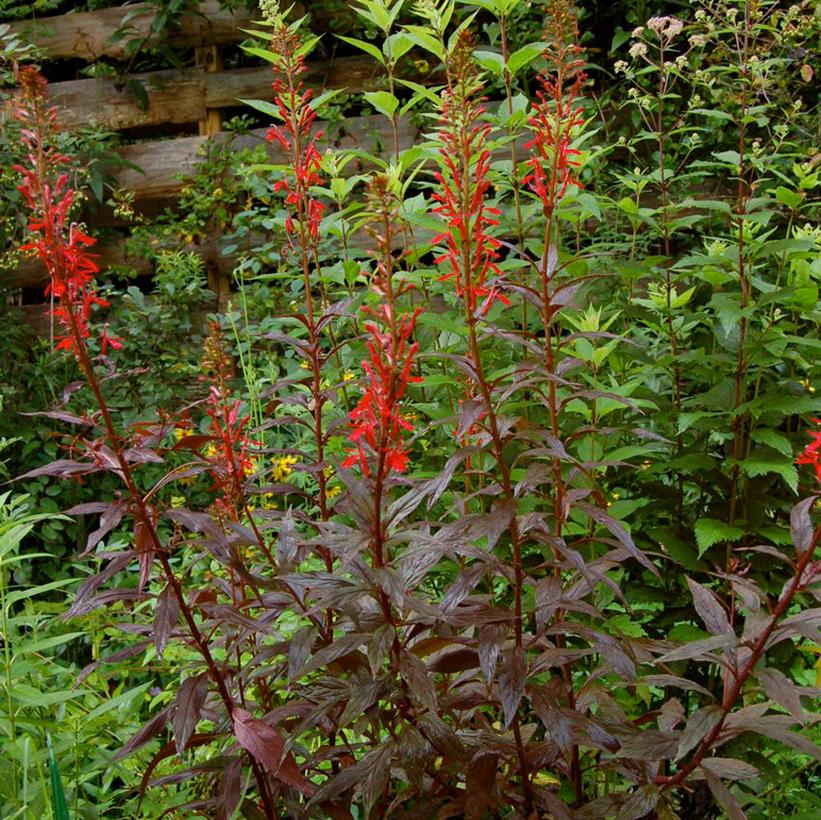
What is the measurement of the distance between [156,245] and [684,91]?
2794 mm

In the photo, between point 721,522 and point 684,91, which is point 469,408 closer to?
point 721,522

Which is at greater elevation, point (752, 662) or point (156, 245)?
point (752, 662)

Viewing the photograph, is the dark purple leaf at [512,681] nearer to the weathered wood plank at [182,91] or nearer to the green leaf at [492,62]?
the green leaf at [492,62]

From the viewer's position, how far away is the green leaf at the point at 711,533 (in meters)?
2.02

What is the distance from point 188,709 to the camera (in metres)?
1.42

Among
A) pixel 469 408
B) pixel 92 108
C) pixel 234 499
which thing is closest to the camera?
pixel 469 408

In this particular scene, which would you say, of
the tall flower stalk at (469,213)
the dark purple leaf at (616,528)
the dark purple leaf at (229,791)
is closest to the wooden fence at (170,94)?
the tall flower stalk at (469,213)

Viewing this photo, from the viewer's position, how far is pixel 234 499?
5.64 ft

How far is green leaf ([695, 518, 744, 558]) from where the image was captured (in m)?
2.02

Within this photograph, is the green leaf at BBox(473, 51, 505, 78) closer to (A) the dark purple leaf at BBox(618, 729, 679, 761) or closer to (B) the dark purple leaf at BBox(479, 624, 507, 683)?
(B) the dark purple leaf at BBox(479, 624, 507, 683)

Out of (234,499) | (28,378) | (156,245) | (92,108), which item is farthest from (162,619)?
(92,108)

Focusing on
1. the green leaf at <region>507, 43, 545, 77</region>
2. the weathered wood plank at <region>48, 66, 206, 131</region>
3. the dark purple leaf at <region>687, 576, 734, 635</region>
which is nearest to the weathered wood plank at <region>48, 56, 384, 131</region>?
the weathered wood plank at <region>48, 66, 206, 131</region>

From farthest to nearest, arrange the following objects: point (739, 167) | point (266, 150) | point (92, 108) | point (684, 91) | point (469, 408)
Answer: point (92, 108) → point (266, 150) → point (684, 91) → point (739, 167) → point (469, 408)

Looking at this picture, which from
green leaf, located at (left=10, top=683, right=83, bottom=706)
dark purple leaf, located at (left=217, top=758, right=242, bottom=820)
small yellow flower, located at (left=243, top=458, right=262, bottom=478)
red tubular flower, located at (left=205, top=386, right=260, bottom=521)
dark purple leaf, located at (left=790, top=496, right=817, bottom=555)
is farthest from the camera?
small yellow flower, located at (left=243, top=458, right=262, bottom=478)
